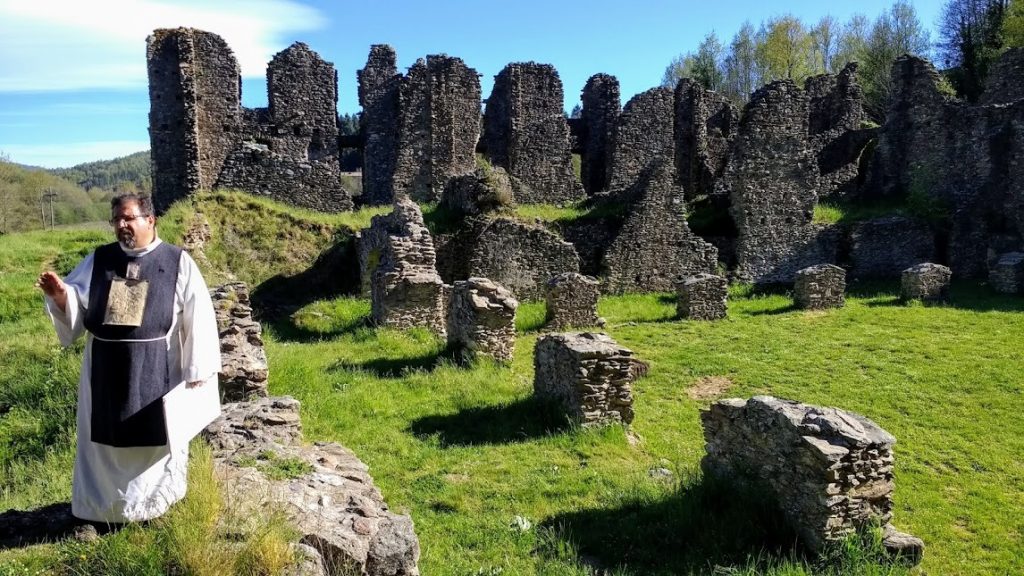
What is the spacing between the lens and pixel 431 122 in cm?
2348

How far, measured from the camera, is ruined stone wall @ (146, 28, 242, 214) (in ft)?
60.2

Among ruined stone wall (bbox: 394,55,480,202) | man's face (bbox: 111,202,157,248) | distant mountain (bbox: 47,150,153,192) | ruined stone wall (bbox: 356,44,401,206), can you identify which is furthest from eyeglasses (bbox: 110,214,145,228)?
distant mountain (bbox: 47,150,153,192)

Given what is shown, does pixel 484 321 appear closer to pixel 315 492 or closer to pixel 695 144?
pixel 315 492

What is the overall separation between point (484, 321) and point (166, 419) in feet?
23.7

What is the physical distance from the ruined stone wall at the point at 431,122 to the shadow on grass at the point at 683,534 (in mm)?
18730

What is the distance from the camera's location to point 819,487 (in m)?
5.23

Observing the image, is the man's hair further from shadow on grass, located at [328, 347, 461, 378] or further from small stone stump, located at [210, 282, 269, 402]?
shadow on grass, located at [328, 347, 461, 378]

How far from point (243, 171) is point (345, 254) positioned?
4111mm

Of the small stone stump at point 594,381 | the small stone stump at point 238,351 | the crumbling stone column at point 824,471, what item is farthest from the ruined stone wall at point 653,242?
the crumbling stone column at point 824,471

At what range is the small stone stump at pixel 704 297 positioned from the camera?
53.4 ft

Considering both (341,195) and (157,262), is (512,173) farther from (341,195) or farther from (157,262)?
(157,262)

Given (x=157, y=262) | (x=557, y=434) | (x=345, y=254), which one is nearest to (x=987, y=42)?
(x=345, y=254)

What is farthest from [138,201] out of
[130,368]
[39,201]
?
[39,201]

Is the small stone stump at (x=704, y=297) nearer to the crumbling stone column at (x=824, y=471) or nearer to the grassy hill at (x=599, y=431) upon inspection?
the grassy hill at (x=599, y=431)
